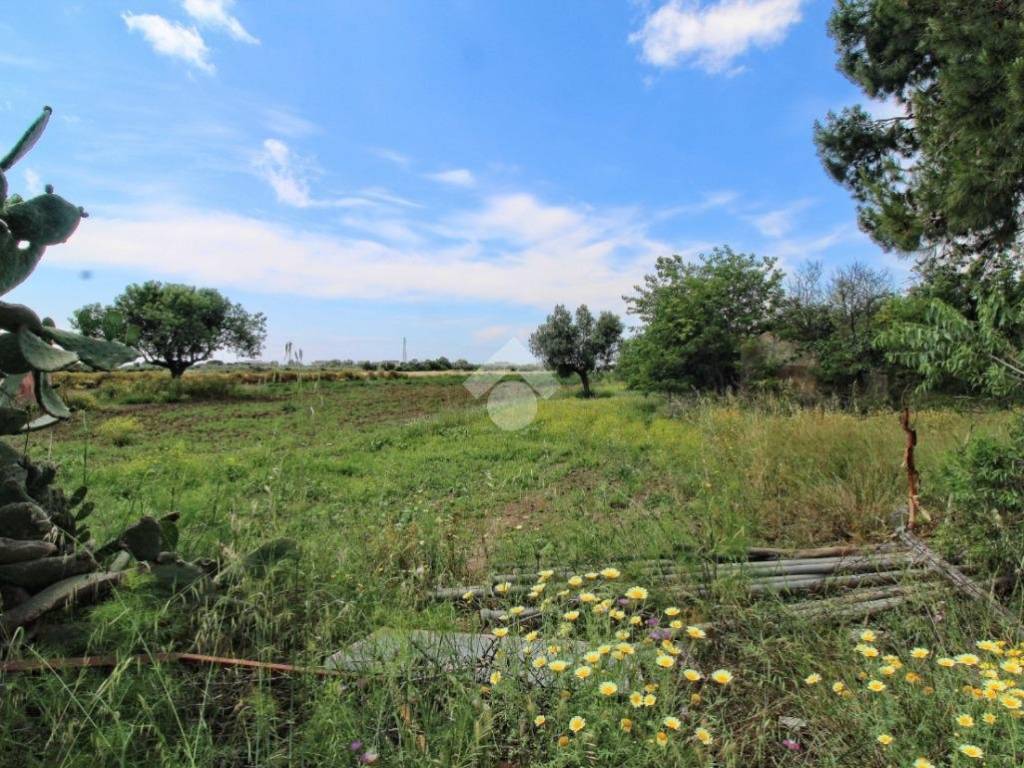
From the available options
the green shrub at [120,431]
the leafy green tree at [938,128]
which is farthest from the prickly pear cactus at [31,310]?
the green shrub at [120,431]

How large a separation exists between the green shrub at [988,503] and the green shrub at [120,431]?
1061cm

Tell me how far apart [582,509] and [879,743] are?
2.09 metres

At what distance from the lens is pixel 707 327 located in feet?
37.9

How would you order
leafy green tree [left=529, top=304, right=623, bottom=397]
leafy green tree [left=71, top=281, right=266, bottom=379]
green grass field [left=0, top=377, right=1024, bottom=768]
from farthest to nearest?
1. leafy green tree [left=71, top=281, right=266, bottom=379]
2. leafy green tree [left=529, top=304, right=623, bottom=397]
3. green grass field [left=0, top=377, right=1024, bottom=768]

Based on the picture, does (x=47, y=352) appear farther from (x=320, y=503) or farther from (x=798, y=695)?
(x=320, y=503)

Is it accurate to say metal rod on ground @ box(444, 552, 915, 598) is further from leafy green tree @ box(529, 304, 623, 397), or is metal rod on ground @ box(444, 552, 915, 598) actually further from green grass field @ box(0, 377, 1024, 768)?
leafy green tree @ box(529, 304, 623, 397)

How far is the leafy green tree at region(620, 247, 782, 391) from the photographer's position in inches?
461

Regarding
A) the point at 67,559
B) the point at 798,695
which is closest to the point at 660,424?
the point at 798,695

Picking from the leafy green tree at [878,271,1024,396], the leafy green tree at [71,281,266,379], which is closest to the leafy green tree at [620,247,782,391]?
the leafy green tree at [878,271,1024,396]

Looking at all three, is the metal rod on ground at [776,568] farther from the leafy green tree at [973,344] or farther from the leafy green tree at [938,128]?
the leafy green tree at [938,128]

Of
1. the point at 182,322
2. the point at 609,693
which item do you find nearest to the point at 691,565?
the point at 609,693

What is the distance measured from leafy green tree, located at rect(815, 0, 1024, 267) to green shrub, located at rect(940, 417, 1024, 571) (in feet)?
12.2

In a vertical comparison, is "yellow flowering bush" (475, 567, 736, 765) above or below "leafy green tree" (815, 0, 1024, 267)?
below

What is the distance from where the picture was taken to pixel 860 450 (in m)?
4.37
